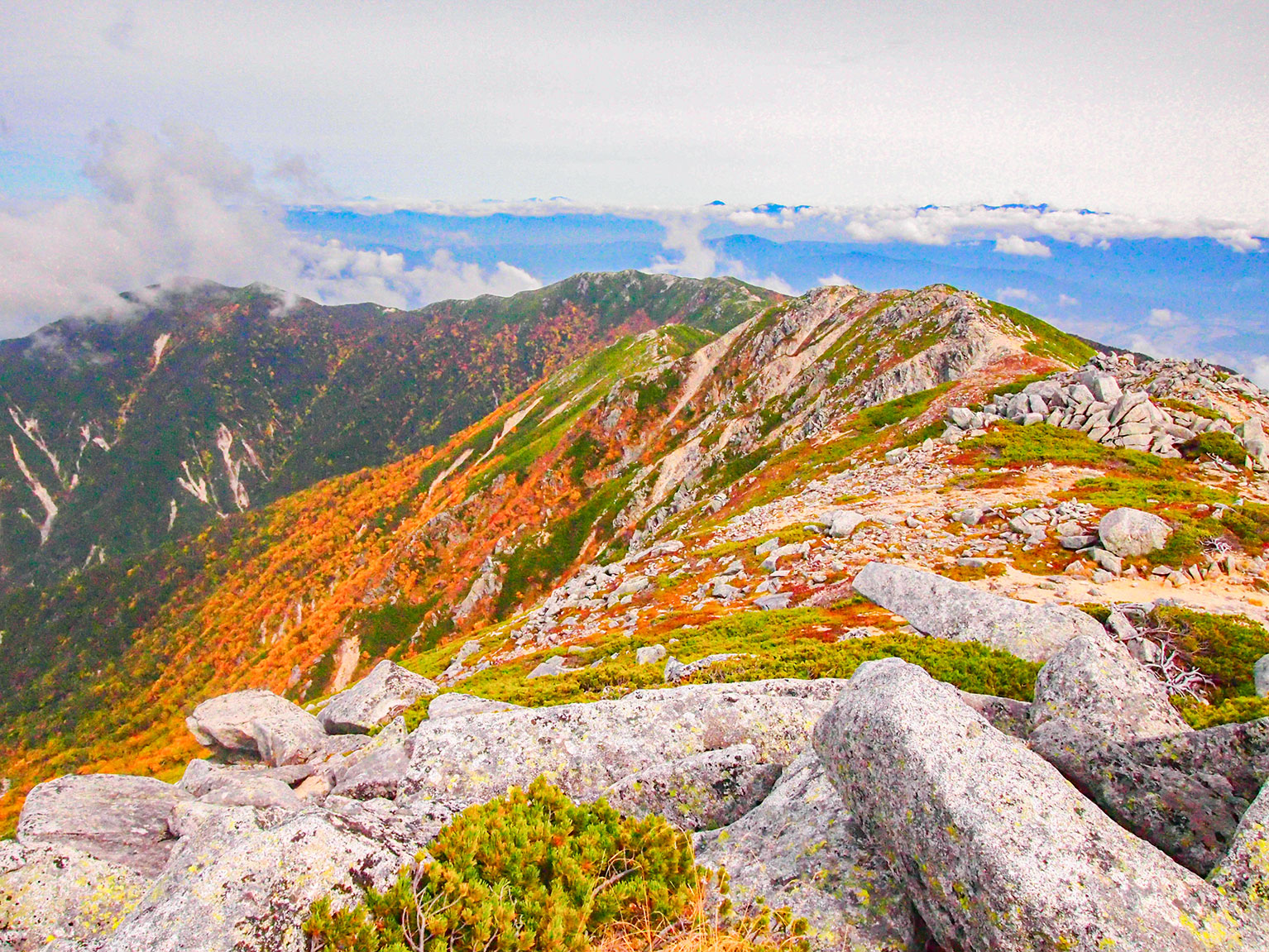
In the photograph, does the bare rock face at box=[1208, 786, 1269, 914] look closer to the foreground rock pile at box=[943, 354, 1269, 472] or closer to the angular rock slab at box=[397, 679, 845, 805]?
the angular rock slab at box=[397, 679, 845, 805]

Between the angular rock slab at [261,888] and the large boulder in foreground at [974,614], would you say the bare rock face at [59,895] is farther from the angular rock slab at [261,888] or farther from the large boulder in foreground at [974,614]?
the large boulder in foreground at [974,614]

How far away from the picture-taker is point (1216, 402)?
40.1 meters

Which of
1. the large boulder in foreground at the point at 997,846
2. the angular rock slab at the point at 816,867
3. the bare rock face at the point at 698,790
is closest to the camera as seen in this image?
the large boulder in foreground at the point at 997,846

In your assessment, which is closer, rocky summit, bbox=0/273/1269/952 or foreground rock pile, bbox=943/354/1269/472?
rocky summit, bbox=0/273/1269/952

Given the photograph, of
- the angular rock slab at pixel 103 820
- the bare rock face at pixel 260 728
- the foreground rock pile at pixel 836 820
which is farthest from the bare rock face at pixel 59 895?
the bare rock face at pixel 260 728

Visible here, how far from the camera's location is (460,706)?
56.2 ft

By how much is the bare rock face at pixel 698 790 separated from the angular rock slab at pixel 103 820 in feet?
30.1

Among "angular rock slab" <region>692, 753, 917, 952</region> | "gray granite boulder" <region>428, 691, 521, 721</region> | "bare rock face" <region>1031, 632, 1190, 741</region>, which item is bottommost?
"gray granite boulder" <region>428, 691, 521, 721</region>

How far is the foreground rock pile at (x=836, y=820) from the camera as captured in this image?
5594mm

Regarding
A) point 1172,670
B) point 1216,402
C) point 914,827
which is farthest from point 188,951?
point 1216,402

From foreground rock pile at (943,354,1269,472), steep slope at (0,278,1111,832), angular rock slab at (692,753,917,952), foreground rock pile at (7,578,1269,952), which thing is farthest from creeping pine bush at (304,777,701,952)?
foreground rock pile at (943,354,1269,472)

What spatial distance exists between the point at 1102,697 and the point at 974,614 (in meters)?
9.09

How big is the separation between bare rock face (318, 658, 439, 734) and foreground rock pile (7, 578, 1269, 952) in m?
9.85

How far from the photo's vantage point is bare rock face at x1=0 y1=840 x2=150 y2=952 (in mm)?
8867
